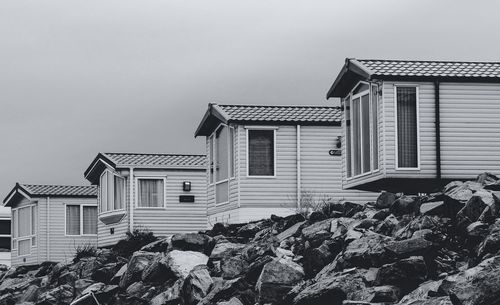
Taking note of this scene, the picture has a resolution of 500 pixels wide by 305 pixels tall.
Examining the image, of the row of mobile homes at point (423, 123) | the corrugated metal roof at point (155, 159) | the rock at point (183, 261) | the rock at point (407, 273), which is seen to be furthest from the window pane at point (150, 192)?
the rock at point (407, 273)

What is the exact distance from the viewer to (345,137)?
28875 mm

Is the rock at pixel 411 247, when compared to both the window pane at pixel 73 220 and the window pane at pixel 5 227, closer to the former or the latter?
the window pane at pixel 73 220

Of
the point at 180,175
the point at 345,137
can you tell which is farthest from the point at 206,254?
the point at 180,175

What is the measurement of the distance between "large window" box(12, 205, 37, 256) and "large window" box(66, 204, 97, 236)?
4.92 feet

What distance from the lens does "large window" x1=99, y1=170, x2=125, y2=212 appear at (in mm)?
42844

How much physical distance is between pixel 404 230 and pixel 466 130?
8.72 metres

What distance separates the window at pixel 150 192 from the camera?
42.3 meters

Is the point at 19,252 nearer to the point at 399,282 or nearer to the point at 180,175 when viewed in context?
the point at 180,175

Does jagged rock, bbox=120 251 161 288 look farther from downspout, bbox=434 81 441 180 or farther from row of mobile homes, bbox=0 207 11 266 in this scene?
row of mobile homes, bbox=0 207 11 266

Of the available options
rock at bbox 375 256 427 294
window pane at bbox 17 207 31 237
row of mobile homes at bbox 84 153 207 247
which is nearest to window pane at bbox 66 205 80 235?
window pane at bbox 17 207 31 237

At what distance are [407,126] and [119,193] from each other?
18.7m

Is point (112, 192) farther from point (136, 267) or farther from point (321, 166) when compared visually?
point (136, 267)

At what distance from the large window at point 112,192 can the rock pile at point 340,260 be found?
14206 millimetres

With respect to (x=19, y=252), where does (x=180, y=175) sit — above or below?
above
